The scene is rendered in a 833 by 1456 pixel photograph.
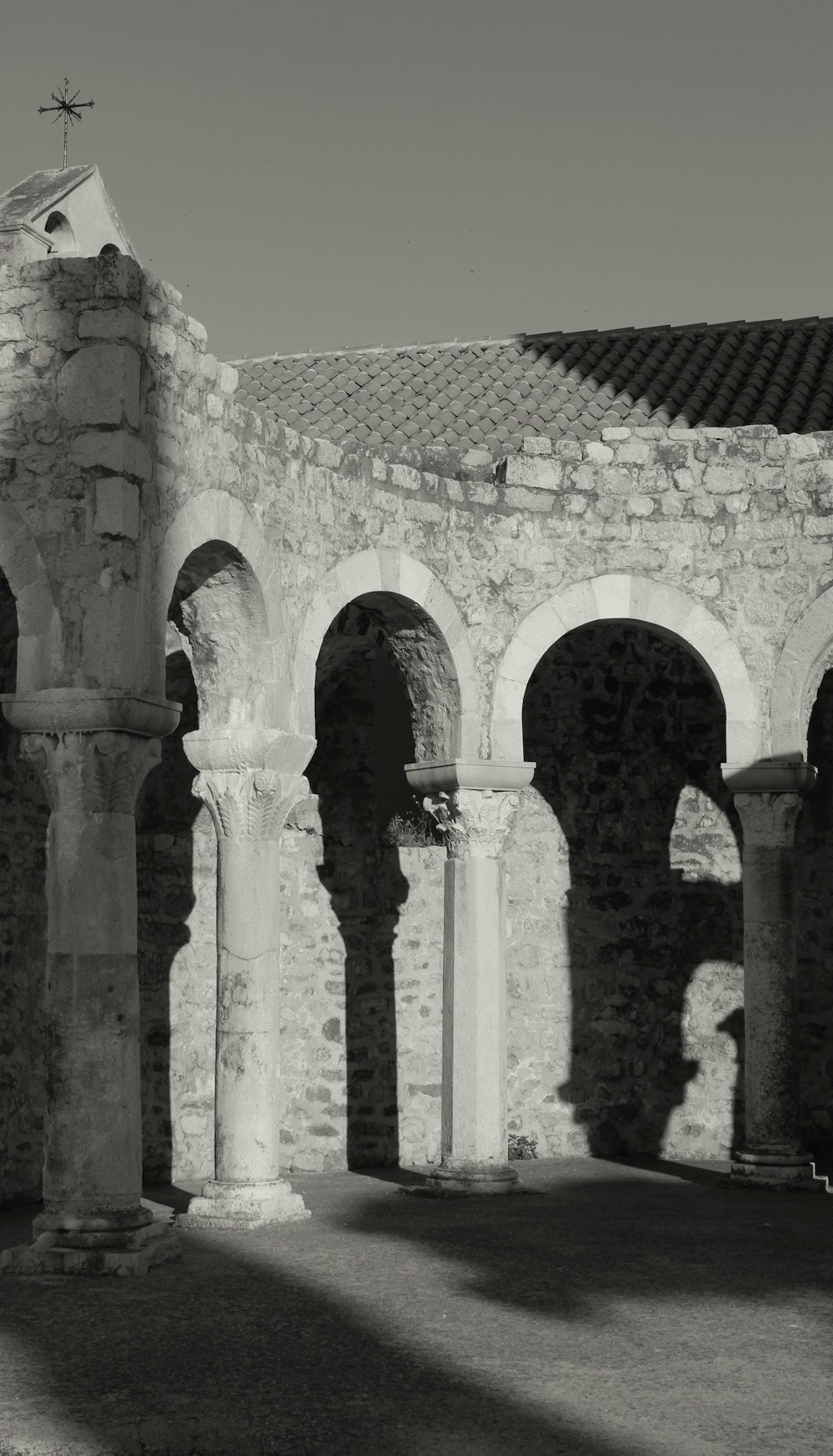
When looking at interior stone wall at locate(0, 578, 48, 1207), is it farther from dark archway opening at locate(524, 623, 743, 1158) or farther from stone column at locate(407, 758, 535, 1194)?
dark archway opening at locate(524, 623, 743, 1158)

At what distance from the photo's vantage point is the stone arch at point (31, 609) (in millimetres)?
7629

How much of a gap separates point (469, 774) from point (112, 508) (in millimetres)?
3472

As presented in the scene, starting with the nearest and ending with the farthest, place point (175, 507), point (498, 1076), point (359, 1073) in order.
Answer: point (175, 507) < point (498, 1076) < point (359, 1073)

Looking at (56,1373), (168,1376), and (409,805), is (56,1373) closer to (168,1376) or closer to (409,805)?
(168,1376)

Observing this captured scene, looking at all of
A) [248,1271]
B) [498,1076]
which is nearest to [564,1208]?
[498,1076]

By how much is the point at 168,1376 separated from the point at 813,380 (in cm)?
1094

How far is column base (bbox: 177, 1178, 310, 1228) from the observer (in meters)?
8.59

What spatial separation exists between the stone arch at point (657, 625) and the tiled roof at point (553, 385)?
274 cm

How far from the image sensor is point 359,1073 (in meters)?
12.9

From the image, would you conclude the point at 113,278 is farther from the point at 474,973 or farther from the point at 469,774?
the point at 474,973

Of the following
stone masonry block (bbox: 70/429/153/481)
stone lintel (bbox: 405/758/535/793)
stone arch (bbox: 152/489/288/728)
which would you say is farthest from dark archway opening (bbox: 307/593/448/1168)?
stone masonry block (bbox: 70/429/153/481)

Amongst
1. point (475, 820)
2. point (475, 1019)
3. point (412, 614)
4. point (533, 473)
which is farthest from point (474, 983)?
point (533, 473)

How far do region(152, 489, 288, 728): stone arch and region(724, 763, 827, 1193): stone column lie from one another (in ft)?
10.5

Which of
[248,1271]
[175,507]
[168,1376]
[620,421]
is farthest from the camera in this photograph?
[620,421]
